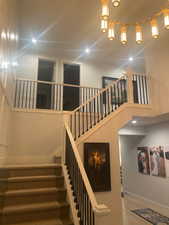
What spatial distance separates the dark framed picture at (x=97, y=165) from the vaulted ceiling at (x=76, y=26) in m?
3.80

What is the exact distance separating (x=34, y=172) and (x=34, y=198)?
639 millimetres

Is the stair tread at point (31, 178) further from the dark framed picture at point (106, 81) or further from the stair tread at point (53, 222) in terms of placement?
the dark framed picture at point (106, 81)

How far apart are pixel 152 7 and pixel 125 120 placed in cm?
326

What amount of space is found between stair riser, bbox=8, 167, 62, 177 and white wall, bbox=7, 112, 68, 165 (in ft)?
5.09

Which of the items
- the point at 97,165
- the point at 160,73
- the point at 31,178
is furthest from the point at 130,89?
the point at 31,178

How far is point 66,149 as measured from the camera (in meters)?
3.73

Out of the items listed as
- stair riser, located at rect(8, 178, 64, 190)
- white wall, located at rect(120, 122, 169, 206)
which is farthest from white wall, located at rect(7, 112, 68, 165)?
white wall, located at rect(120, 122, 169, 206)

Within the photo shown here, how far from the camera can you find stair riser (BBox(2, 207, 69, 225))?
8.50 ft

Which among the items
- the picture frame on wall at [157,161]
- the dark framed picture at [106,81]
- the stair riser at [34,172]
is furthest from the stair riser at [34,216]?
the dark framed picture at [106,81]

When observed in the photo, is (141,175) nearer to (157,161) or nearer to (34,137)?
(157,161)

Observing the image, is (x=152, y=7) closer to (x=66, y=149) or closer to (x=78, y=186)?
(x=66, y=149)

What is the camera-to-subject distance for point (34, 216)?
2699mm

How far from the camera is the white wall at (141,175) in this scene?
5938mm

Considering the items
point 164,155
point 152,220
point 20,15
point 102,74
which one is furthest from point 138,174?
point 20,15
